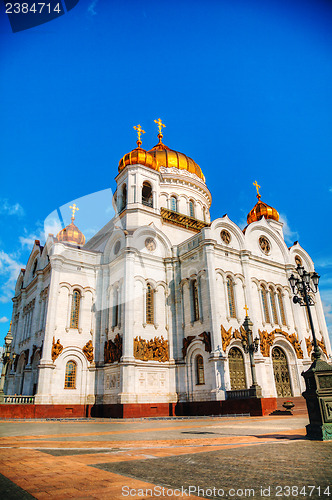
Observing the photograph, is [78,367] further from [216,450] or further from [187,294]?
[216,450]

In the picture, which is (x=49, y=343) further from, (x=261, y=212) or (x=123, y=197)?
(x=261, y=212)

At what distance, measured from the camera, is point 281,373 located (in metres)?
26.0

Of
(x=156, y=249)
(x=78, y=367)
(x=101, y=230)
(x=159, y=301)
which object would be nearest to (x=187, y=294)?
(x=159, y=301)

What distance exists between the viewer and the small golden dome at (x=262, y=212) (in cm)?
3544

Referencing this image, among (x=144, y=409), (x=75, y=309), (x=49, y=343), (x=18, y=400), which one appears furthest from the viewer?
(x=75, y=309)

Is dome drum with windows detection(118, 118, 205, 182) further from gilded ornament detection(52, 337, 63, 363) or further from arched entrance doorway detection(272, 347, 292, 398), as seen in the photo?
arched entrance doorway detection(272, 347, 292, 398)

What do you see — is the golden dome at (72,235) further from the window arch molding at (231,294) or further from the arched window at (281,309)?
the arched window at (281,309)

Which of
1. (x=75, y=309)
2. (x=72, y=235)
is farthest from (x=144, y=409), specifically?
(x=72, y=235)

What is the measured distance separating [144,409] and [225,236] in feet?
45.2

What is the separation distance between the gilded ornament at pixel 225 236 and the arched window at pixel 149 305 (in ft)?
22.2

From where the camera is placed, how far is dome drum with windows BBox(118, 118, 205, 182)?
30812mm

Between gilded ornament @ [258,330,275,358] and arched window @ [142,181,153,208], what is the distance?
Answer: 1410 centimetres

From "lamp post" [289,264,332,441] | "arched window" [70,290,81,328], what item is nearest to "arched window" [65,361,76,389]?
"arched window" [70,290,81,328]

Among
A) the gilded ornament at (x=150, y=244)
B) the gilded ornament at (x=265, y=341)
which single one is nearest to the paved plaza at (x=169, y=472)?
the gilded ornament at (x=265, y=341)
